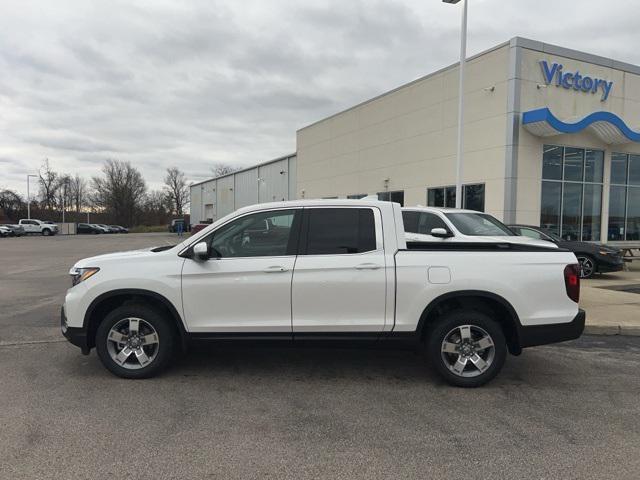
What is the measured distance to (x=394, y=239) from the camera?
483cm

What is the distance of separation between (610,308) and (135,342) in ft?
26.2

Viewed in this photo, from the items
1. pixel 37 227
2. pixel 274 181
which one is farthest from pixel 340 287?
pixel 37 227

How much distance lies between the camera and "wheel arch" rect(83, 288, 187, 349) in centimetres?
481

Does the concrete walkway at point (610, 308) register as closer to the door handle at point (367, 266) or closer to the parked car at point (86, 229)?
the door handle at point (367, 266)

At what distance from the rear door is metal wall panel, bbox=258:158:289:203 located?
3145 cm

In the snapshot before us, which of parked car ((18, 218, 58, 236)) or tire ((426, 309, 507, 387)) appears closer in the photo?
tire ((426, 309, 507, 387))

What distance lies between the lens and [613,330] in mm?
7324

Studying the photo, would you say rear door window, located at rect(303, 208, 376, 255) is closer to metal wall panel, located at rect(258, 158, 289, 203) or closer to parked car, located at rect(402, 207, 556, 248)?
parked car, located at rect(402, 207, 556, 248)

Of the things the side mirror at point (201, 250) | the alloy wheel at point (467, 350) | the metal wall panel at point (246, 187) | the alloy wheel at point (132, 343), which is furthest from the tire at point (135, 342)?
the metal wall panel at point (246, 187)

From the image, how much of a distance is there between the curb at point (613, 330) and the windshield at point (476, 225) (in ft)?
9.60

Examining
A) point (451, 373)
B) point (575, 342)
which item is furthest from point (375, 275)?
point (575, 342)

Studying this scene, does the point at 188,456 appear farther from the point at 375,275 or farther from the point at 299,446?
the point at 375,275

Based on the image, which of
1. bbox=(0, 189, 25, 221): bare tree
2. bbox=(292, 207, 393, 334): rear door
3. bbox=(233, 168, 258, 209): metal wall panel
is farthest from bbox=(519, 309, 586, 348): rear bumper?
bbox=(0, 189, 25, 221): bare tree

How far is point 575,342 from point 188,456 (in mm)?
5623
